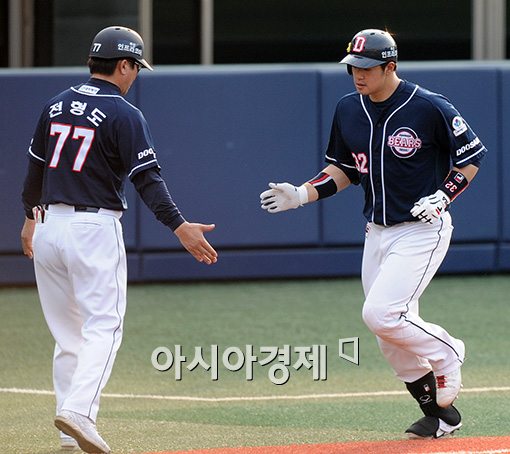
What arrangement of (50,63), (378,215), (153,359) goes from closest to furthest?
(378,215)
(153,359)
(50,63)

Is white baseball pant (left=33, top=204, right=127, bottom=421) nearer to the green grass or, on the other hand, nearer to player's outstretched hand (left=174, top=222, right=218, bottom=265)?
player's outstretched hand (left=174, top=222, right=218, bottom=265)

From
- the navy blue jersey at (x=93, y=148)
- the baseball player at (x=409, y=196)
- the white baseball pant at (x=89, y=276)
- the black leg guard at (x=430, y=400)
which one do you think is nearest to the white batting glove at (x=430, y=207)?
the baseball player at (x=409, y=196)

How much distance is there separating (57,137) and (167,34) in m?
8.72

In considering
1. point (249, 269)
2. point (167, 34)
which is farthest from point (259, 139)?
point (167, 34)

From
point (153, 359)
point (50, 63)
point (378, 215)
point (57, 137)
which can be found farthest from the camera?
point (50, 63)

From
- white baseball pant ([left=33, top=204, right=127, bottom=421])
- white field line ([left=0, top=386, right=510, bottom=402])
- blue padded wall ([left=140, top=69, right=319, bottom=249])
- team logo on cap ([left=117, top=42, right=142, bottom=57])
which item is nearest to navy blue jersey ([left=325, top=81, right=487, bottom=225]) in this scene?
team logo on cap ([left=117, top=42, right=142, bottom=57])

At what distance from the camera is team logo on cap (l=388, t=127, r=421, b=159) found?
5.55m

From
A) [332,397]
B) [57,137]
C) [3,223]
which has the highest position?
[57,137]

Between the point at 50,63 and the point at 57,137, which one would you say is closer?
the point at 57,137

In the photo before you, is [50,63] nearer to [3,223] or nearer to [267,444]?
[3,223]

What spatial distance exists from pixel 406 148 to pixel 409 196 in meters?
0.22

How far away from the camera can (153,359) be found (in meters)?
7.86

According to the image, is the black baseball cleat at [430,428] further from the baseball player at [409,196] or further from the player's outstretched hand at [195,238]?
the player's outstretched hand at [195,238]

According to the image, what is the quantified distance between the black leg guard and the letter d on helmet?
4.86ft
